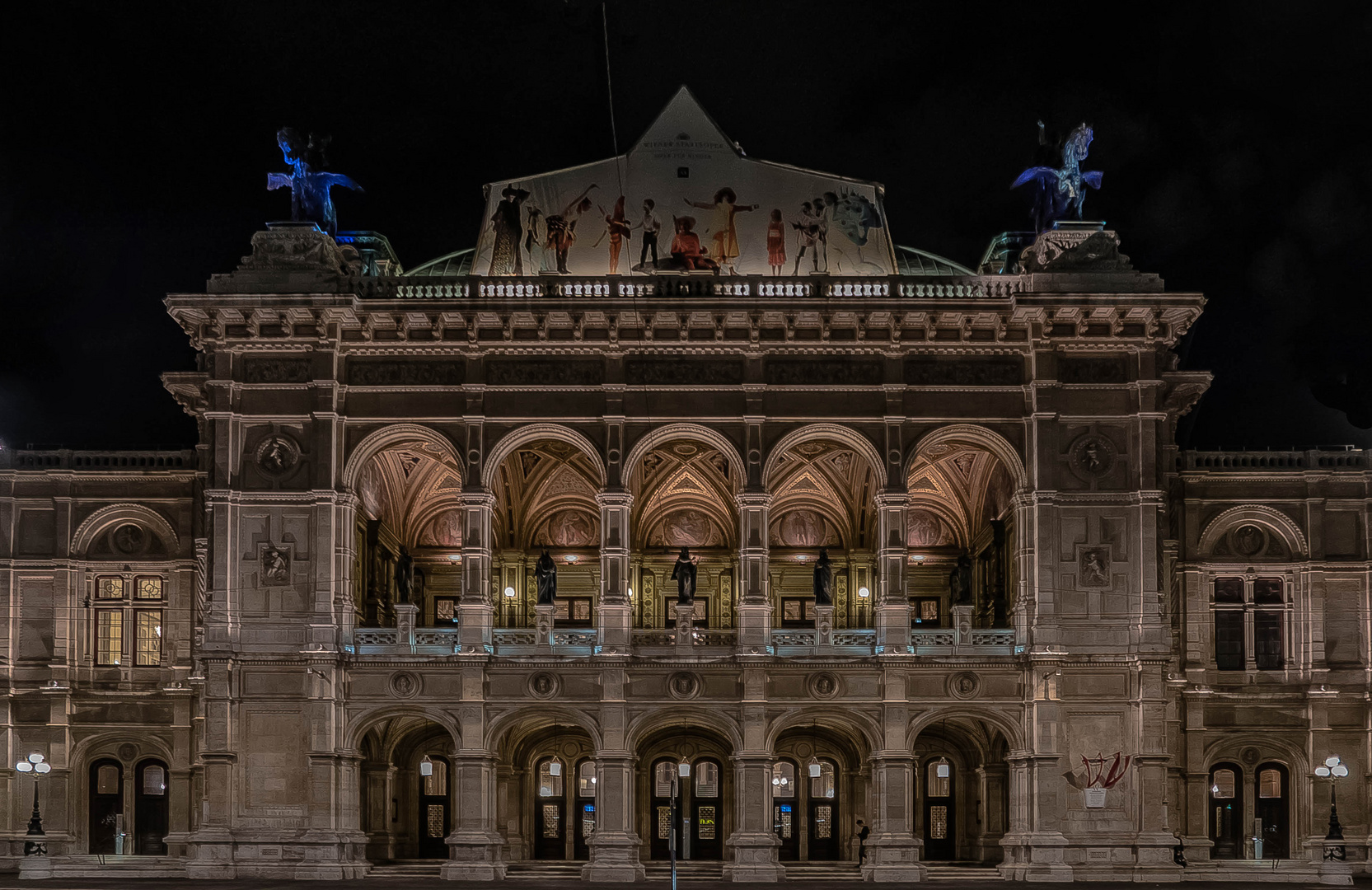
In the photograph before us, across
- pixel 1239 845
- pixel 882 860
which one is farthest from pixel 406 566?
pixel 1239 845

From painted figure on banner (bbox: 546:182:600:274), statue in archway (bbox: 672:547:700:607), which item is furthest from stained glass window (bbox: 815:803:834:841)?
painted figure on banner (bbox: 546:182:600:274)

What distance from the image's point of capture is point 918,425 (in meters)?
54.8

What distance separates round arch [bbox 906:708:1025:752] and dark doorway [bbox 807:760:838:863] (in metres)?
7.94

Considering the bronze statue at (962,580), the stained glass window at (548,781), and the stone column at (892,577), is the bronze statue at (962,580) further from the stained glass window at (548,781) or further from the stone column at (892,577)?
the stained glass window at (548,781)

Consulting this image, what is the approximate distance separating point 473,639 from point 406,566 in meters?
6.21

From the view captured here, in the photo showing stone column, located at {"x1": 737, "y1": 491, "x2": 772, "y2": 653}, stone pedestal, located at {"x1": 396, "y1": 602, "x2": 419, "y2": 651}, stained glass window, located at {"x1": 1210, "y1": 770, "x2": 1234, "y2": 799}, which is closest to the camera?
stone column, located at {"x1": 737, "y1": 491, "x2": 772, "y2": 653}

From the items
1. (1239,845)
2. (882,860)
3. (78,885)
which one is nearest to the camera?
(78,885)

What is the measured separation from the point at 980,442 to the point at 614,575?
11366 millimetres

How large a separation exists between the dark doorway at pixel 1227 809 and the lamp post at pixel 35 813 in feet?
113

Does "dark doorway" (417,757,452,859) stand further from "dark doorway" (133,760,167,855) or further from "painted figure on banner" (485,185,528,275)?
"painted figure on banner" (485,185,528,275)

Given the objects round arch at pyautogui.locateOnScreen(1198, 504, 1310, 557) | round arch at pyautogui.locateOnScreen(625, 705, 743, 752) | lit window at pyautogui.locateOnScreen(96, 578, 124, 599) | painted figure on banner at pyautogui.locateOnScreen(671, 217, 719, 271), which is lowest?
round arch at pyautogui.locateOnScreen(625, 705, 743, 752)

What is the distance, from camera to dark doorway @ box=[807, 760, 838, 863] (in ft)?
200

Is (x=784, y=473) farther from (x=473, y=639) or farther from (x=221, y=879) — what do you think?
(x=221, y=879)

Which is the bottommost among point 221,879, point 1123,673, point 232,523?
point 221,879
